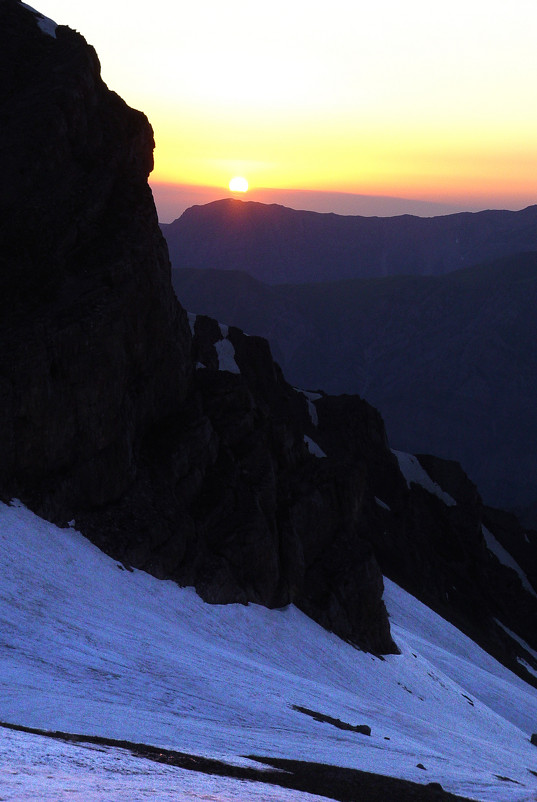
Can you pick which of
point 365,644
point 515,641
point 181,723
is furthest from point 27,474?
point 515,641

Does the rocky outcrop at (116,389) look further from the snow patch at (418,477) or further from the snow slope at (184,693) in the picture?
the snow patch at (418,477)

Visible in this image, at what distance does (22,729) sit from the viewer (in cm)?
2086

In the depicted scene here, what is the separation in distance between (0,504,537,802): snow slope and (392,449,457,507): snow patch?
54.6m

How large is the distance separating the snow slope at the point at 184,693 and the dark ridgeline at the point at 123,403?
7.42ft

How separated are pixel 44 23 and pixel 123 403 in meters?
22.6

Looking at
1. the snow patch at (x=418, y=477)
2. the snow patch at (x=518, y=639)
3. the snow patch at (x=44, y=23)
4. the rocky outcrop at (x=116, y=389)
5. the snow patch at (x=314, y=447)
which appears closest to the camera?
the rocky outcrop at (x=116, y=389)

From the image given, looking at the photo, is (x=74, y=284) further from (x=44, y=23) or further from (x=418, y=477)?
(x=418, y=477)

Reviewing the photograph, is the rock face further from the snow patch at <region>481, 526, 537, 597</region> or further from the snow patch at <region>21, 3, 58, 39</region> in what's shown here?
the snow patch at <region>481, 526, 537, 597</region>

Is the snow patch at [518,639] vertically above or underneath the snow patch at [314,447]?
underneath

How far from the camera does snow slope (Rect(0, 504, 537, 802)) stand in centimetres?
1892

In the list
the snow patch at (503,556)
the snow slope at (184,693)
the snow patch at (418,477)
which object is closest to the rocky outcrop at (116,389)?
the snow slope at (184,693)

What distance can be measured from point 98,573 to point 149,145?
25652 millimetres

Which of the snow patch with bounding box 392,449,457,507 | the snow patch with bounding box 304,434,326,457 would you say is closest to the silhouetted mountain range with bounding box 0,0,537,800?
the snow patch with bounding box 304,434,326,457

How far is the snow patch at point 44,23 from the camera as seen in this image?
52628 millimetres
